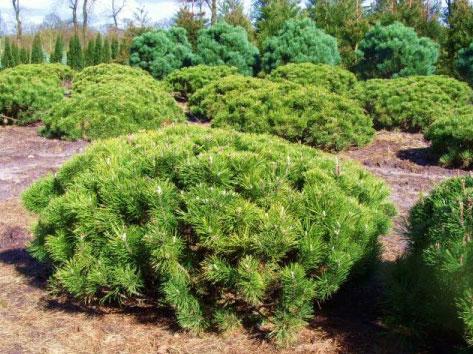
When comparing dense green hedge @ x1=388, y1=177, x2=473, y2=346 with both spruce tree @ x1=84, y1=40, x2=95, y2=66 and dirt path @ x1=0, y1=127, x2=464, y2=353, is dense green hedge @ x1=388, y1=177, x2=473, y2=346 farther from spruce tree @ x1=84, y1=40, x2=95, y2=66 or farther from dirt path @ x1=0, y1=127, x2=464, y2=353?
spruce tree @ x1=84, y1=40, x2=95, y2=66

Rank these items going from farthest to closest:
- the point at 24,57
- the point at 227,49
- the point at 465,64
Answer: the point at 24,57, the point at 227,49, the point at 465,64

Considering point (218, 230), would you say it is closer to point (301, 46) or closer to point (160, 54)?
point (301, 46)

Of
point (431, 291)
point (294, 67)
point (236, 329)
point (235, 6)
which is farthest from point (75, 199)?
point (235, 6)

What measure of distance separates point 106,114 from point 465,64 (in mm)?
9929

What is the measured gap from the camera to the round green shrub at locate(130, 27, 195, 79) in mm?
17531

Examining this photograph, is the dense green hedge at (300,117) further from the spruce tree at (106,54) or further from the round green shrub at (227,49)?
the spruce tree at (106,54)

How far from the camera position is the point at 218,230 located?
117 inches

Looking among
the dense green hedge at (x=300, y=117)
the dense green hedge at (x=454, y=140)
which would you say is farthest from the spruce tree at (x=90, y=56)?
the dense green hedge at (x=454, y=140)

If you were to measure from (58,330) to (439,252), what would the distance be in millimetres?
2209

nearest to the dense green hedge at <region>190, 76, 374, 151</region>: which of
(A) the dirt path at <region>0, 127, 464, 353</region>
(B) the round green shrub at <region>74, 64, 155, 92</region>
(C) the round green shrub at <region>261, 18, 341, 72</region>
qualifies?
(A) the dirt path at <region>0, 127, 464, 353</region>

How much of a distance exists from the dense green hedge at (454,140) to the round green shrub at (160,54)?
10.6 metres

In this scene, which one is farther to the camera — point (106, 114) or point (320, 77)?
point (320, 77)

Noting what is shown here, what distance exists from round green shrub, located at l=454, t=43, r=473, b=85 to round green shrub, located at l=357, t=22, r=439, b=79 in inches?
24.3

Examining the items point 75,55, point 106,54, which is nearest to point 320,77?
point 106,54
